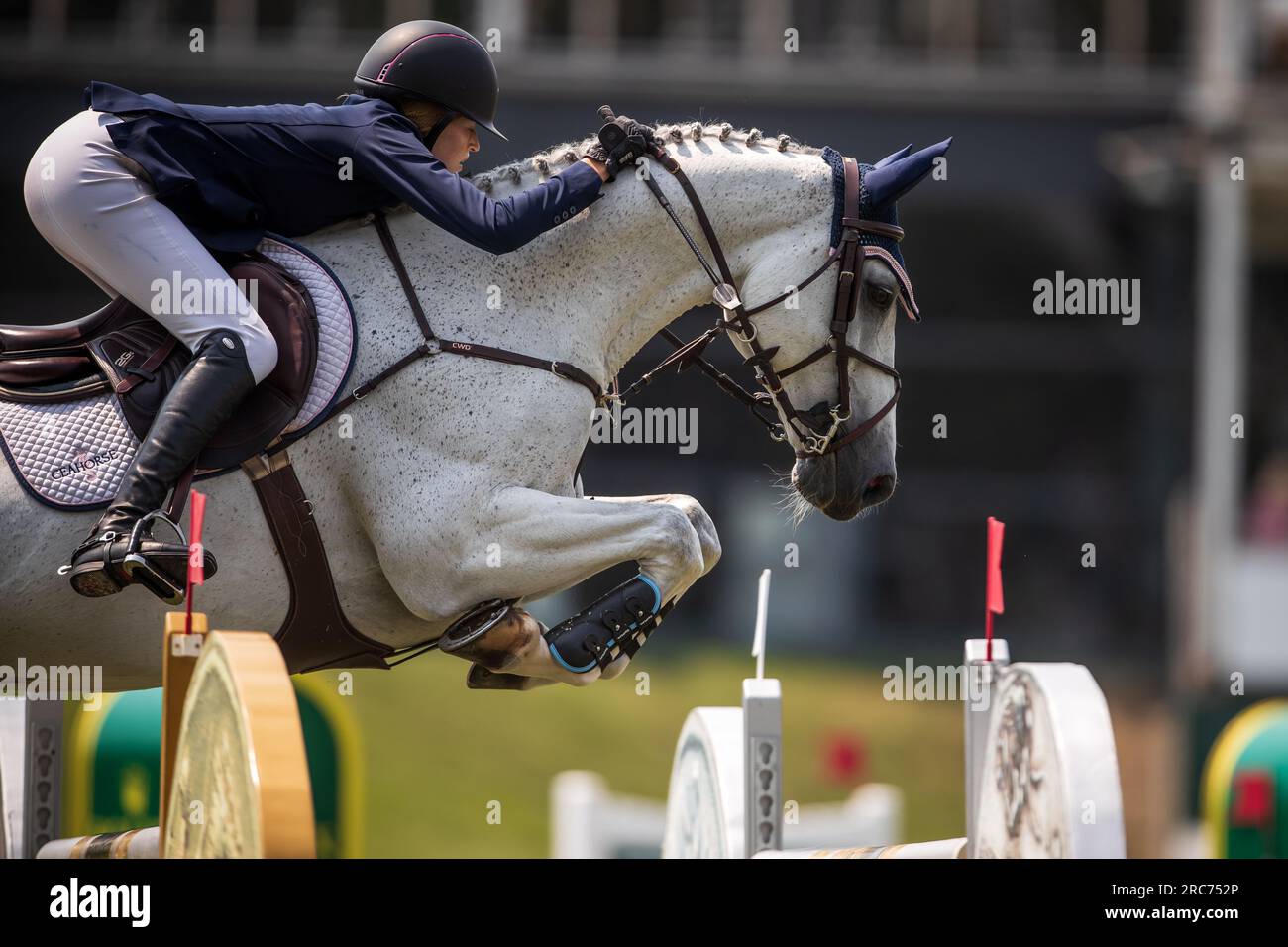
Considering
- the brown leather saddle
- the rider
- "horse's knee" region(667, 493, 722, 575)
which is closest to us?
the rider

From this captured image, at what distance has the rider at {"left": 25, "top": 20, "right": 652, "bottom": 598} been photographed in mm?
3359

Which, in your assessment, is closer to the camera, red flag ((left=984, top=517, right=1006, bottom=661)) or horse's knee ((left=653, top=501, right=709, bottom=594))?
red flag ((left=984, top=517, right=1006, bottom=661))

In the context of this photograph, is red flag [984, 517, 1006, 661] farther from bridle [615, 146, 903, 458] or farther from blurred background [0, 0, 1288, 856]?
blurred background [0, 0, 1288, 856]

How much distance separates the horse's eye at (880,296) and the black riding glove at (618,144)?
23.5 inches

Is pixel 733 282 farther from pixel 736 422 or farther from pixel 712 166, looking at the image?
pixel 736 422

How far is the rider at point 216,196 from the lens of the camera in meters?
3.36

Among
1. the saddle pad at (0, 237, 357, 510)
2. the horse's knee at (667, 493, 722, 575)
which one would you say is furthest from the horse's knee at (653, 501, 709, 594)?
the saddle pad at (0, 237, 357, 510)

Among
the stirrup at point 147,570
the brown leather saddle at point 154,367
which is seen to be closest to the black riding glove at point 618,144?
the brown leather saddle at point 154,367

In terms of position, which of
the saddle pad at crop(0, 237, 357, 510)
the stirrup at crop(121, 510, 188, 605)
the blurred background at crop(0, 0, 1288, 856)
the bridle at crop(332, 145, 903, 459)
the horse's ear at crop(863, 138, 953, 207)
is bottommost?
the stirrup at crop(121, 510, 188, 605)

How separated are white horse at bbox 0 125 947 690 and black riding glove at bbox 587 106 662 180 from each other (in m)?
0.06
